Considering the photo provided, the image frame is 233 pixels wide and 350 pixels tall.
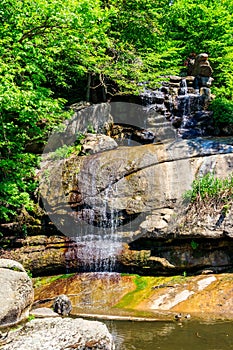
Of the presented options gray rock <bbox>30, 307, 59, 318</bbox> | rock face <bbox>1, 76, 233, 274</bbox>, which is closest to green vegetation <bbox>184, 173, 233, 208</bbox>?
rock face <bbox>1, 76, 233, 274</bbox>

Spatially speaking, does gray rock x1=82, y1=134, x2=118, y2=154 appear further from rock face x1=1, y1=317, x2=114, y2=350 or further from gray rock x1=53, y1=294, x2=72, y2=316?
rock face x1=1, y1=317, x2=114, y2=350

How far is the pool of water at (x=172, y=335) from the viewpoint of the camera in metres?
5.62

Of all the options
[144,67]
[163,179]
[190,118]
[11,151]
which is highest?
[144,67]

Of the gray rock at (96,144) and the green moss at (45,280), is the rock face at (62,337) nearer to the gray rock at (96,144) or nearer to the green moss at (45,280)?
the green moss at (45,280)

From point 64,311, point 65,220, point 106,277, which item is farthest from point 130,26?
point 64,311

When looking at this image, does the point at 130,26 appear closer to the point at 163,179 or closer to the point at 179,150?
the point at 179,150

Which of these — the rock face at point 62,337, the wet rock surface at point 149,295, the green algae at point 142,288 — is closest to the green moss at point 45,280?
the wet rock surface at point 149,295

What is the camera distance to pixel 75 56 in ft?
39.5

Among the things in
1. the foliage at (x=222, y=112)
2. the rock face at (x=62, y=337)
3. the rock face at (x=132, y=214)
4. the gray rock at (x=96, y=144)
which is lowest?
the rock face at (x=62, y=337)

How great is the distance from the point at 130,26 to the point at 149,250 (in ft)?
36.8

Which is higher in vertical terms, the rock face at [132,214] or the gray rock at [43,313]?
the rock face at [132,214]

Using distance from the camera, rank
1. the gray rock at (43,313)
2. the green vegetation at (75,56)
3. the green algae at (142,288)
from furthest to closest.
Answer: the green vegetation at (75,56) < the green algae at (142,288) < the gray rock at (43,313)

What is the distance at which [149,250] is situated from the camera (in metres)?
10.4

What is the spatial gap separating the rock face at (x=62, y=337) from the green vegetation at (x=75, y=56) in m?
5.30
